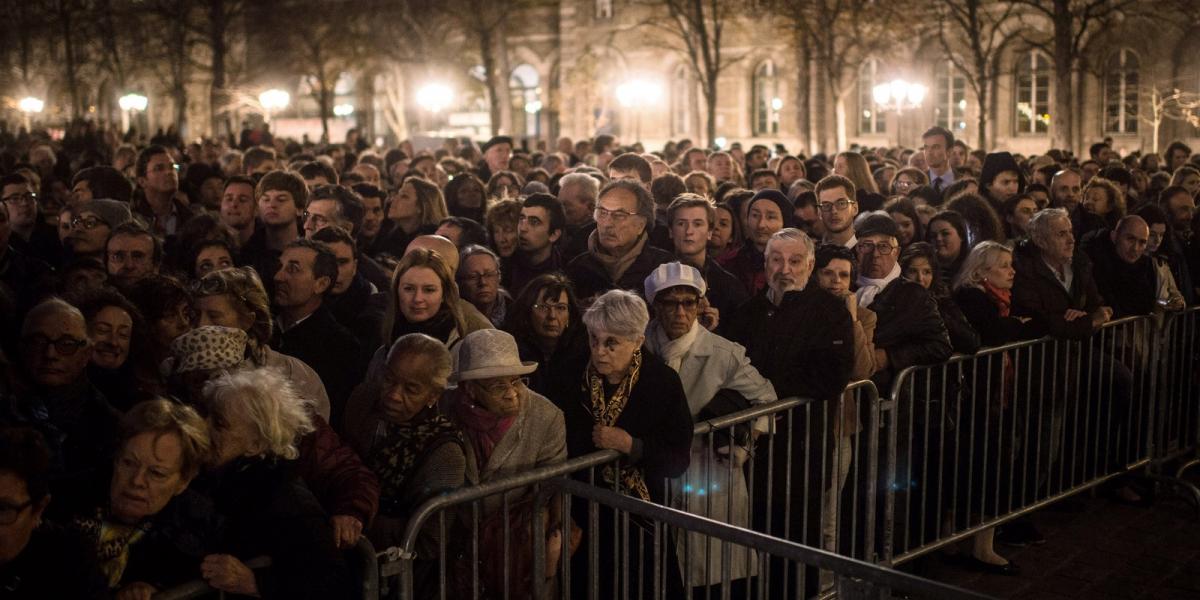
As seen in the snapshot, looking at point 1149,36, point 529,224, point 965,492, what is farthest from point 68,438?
point 1149,36

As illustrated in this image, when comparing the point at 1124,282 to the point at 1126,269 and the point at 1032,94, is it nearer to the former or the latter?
the point at 1126,269

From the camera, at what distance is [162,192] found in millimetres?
10703

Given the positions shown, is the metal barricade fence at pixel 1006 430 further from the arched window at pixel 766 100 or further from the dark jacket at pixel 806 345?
the arched window at pixel 766 100

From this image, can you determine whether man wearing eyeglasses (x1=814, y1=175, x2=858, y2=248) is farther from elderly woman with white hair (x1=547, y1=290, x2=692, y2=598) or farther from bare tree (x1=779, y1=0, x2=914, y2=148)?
bare tree (x1=779, y1=0, x2=914, y2=148)

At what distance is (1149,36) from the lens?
40.5 meters

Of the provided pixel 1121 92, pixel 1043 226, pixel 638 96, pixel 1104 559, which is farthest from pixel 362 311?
pixel 638 96

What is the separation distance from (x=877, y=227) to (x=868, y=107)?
42.8 m

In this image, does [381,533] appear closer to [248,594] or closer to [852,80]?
[248,594]

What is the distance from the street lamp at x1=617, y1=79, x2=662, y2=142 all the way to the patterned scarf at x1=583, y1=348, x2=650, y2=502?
4243cm

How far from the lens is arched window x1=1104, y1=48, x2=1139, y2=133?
41.8m

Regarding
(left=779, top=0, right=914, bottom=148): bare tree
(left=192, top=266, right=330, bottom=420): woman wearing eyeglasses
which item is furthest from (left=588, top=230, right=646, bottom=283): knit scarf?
(left=779, top=0, right=914, bottom=148): bare tree

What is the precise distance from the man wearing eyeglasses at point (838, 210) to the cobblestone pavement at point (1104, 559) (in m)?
2.19

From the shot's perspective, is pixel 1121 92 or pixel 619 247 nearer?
pixel 619 247

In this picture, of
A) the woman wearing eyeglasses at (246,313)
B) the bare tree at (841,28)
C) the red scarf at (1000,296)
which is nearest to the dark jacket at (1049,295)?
the red scarf at (1000,296)
